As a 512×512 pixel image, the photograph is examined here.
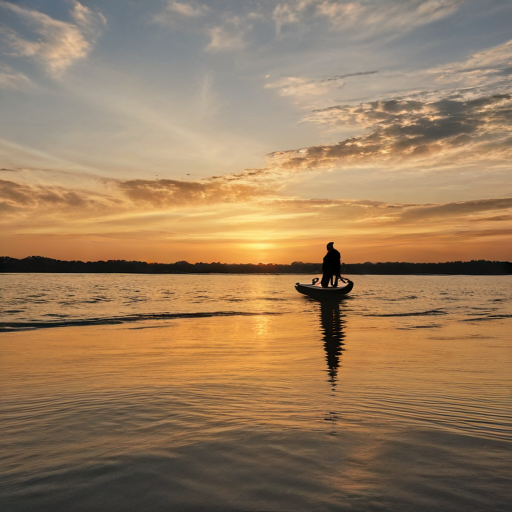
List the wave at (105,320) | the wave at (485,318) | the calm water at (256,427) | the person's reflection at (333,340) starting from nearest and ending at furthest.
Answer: the calm water at (256,427)
the person's reflection at (333,340)
the wave at (105,320)
the wave at (485,318)

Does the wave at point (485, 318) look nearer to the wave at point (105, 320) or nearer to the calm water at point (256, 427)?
the calm water at point (256, 427)

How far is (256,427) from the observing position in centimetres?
568

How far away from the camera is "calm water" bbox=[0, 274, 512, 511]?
3869 millimetres

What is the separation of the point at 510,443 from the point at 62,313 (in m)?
21.9

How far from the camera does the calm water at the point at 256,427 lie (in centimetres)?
387

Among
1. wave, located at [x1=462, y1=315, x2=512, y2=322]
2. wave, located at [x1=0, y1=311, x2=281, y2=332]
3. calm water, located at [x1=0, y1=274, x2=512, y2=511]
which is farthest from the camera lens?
wave, located at [x1=462, y1=315, x2=512, y2=322]

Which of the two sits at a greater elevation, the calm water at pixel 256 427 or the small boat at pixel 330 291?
the small boat at pixel 330 291

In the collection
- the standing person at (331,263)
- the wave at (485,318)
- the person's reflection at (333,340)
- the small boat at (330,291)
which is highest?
the standing person at (331,263)

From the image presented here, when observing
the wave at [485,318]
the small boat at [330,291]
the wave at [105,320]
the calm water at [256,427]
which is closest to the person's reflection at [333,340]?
the calm water at [256,427]

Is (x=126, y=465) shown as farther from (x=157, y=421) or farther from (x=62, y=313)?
(x=62, y=313)

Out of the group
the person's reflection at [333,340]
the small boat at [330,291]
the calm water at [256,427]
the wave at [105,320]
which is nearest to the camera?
the calm water at [256,427]

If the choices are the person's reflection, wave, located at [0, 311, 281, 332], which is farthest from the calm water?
wave, located at [0, 311, 281, 332]

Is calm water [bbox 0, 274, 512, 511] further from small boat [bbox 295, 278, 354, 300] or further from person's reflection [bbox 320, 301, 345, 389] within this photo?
small boat [bbox 295, 278, 354, 300]

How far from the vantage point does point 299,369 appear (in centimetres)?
972
